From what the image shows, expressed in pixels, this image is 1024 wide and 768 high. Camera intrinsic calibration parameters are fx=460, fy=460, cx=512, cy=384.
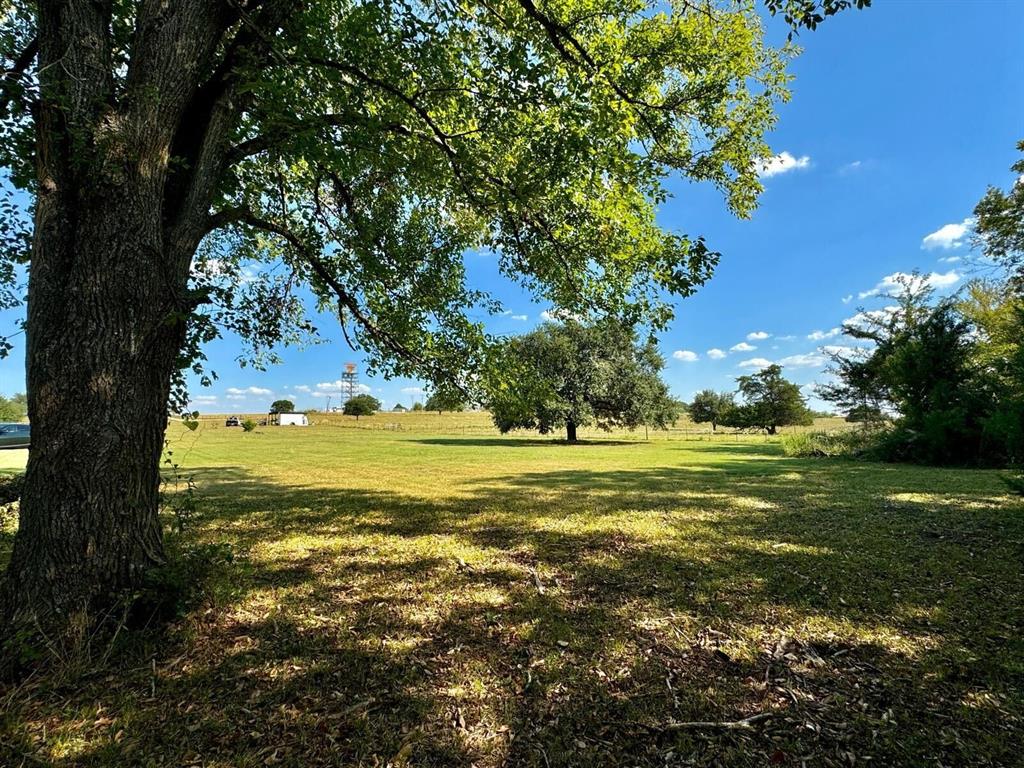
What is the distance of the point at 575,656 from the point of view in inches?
117

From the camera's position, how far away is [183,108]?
3377 millimetres

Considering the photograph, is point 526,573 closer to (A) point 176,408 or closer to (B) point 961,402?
(A) point 176,408

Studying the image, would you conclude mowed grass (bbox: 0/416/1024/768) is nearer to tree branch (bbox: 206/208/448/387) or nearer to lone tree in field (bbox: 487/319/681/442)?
tree branch (bbox: 206/208/448/387)

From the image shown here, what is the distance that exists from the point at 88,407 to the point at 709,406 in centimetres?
7575

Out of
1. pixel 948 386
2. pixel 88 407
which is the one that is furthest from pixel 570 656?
pixel 948 386

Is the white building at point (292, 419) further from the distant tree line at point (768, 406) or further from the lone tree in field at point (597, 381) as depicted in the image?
the distant tree line at point (768, 406)

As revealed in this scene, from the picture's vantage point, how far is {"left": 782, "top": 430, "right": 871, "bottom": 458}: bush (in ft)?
65.1

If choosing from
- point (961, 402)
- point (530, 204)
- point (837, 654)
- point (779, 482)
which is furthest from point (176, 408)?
point (961, 402)

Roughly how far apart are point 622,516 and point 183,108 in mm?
6951

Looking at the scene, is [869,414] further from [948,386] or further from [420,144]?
[420,144]

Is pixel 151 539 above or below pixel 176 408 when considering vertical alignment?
below

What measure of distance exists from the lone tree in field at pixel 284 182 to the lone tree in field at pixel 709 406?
64860mm

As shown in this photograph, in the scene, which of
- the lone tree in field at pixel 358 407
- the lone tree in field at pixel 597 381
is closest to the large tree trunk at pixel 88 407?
the lone tree in field at pixel 597 381

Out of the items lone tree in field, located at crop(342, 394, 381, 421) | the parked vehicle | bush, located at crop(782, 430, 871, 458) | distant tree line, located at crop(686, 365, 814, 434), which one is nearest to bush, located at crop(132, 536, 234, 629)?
bush, located at crop(782, 430, 871, 458)
